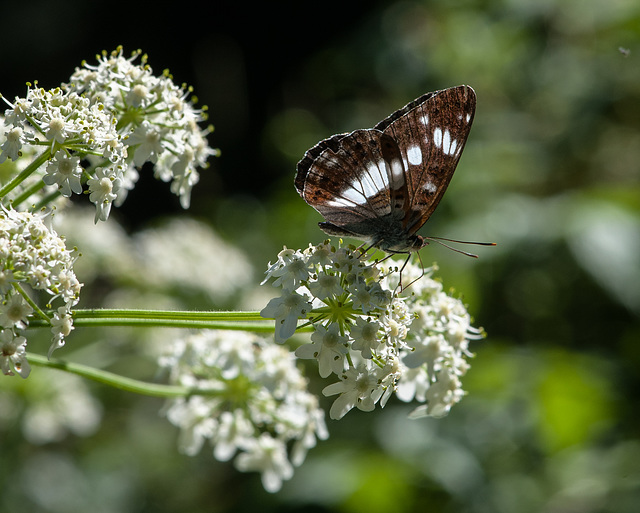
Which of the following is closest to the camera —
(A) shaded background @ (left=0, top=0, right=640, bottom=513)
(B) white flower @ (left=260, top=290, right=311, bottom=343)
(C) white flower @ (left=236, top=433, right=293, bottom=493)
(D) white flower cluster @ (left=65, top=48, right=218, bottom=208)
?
(B) white flower @ (left=260, top=290, right=311, bottom=343)

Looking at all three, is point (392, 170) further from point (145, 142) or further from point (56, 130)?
point (56, 130)

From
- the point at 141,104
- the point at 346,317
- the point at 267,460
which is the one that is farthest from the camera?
the point at 267,460

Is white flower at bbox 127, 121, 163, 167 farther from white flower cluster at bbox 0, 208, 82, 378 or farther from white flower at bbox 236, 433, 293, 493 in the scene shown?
white flower at bbox 236, 433, 293, 493

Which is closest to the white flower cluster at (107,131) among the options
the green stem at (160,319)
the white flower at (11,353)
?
the green stem at (160,319)

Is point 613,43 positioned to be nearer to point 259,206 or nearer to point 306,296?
point 259,206

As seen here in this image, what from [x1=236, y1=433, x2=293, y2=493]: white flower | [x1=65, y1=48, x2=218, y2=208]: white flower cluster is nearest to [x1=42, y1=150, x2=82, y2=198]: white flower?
[x1=65, y1=48, x2=218, y2=208]: white flower cluster

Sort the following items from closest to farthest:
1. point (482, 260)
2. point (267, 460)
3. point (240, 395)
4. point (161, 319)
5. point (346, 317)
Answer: point (161, 319) < point (346, 317) < point (240, 395) < point (267, 460) < point (482, 260)

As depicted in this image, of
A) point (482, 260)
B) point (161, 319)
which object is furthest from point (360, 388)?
point (482, 260)

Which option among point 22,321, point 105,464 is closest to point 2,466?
point 105,464
